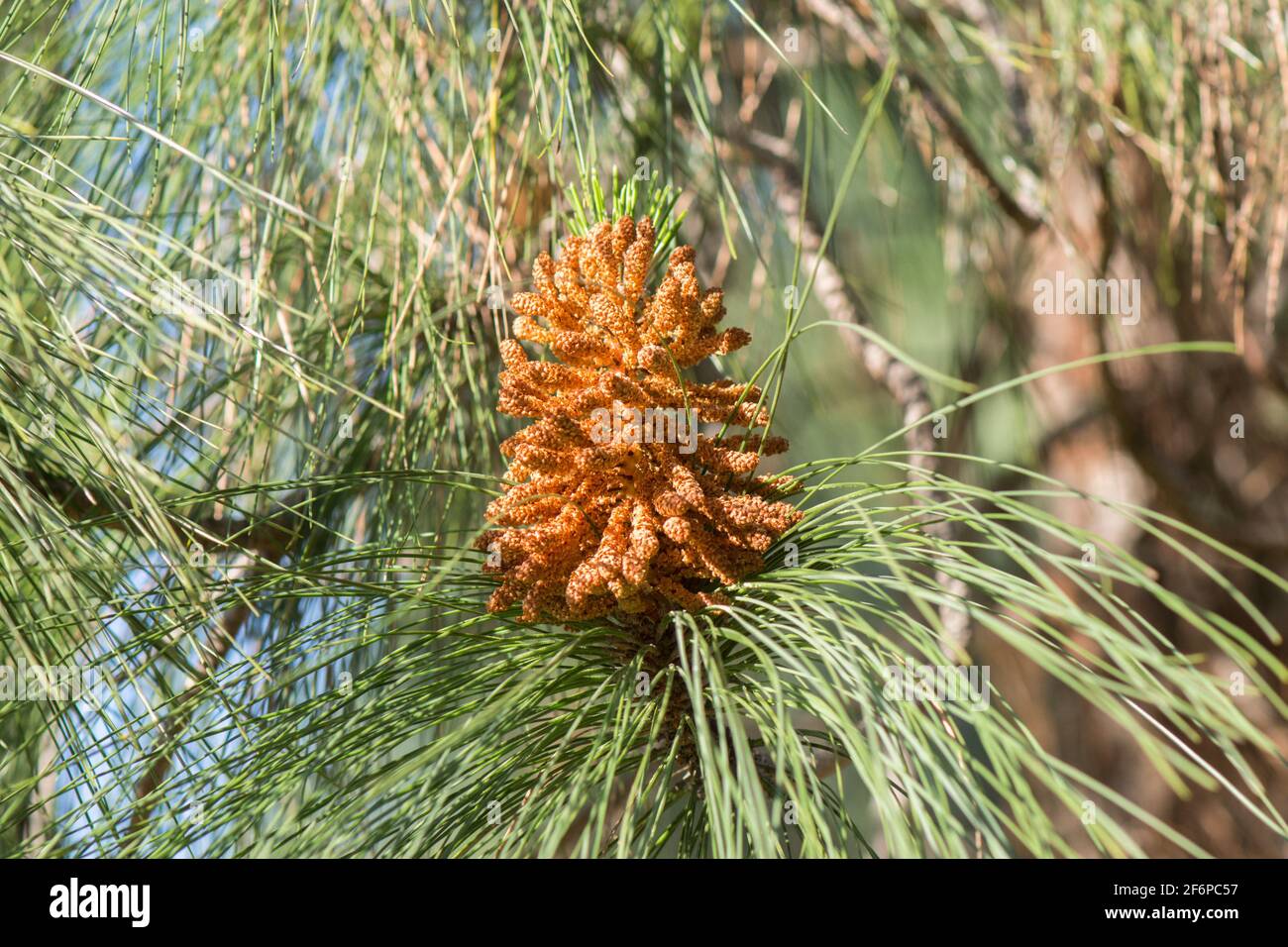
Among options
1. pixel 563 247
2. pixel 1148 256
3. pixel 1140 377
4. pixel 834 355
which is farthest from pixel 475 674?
pixel 834 355

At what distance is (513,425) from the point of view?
0.91 m

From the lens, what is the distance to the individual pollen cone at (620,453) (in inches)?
19.7

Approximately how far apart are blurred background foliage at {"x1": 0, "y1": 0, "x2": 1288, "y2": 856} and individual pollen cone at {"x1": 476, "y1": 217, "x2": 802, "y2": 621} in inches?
1.0

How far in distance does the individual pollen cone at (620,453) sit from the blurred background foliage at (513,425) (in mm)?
26

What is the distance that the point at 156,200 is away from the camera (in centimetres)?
78

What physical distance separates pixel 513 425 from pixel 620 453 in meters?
0.41

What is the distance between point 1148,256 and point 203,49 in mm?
1316

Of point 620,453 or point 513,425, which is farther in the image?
point 513,425

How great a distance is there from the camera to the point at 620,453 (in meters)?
0.51

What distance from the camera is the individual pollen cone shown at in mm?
500

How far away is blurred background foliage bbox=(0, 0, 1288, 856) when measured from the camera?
448 mm

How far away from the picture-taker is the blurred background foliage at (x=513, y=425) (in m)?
0.45
